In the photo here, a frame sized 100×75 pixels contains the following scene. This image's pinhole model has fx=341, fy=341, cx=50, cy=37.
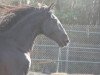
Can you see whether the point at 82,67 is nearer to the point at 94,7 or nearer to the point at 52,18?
the point at 94,7

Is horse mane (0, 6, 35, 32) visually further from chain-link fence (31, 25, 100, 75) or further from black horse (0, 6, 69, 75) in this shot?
chain-link fence (31, 25, 100, 75)

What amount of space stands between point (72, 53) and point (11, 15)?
8241 millimetres

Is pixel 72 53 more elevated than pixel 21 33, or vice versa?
pixel 21 33

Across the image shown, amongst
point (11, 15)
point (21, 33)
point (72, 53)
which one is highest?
point (11, 15)

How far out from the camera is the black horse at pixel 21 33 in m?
5.77

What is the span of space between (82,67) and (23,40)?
826cm

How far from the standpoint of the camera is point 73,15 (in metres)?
18.9

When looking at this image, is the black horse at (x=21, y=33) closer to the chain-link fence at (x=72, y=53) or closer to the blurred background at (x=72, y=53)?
the blurred background at (x=72, y=53)

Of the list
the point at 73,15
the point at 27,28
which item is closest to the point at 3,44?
the point at 27,28

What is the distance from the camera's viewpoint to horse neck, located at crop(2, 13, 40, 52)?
235 inches

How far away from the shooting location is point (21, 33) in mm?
6059

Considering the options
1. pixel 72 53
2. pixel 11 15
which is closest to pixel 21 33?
pixel 11 15

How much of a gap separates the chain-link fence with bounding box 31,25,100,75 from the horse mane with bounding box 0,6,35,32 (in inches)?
257

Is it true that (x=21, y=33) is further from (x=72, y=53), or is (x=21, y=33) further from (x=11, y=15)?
(x=72, y=53)
